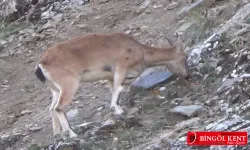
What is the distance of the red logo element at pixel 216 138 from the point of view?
322 inches

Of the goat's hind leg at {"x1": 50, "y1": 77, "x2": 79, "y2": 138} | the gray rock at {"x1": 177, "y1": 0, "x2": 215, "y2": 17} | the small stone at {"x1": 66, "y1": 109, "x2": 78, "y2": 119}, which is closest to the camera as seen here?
the goat's hind leg at {"x1": 50, "y1": 77, "x2": 79, "y2": 138}

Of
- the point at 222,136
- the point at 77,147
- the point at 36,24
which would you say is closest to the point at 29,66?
the point at 36,24

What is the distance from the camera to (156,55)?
1207 centimetres

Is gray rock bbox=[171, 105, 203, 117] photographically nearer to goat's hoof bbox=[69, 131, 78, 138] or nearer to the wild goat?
the wild goat

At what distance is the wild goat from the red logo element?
7.37 feet

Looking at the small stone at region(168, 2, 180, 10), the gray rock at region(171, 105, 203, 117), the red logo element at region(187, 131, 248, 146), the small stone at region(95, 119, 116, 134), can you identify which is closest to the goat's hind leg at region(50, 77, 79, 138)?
the small stone at region(95, 119, 116, 134)

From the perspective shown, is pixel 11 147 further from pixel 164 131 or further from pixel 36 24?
pixel 36 24

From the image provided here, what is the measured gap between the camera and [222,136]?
27.4 feet

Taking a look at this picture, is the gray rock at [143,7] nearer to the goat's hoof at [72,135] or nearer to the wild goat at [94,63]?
the wild goat at [94,63]

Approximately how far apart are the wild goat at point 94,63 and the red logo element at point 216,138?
2246mm

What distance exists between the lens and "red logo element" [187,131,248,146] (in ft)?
26.8

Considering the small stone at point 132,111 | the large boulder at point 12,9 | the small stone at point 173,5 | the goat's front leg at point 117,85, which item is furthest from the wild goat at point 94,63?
the large boulder at point 12,9

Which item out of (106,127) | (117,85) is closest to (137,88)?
(117,85)

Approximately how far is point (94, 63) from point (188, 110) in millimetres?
1669
